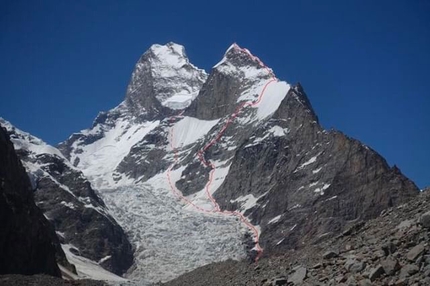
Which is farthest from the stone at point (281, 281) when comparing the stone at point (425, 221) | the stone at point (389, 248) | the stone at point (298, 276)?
the stone at point (425, 221)

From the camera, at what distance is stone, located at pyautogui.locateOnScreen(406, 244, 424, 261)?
1644 cm

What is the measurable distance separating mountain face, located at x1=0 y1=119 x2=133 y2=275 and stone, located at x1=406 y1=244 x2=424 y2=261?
140m

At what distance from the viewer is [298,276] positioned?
2003 centimetres

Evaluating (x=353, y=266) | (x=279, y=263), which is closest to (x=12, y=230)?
(x=279, y=263)

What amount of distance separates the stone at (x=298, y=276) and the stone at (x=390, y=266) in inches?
141

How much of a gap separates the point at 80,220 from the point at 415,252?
160546 millimetres

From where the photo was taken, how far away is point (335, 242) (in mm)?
25359

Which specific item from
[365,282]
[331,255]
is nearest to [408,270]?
[365,282]

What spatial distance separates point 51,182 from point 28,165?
11.8 meters

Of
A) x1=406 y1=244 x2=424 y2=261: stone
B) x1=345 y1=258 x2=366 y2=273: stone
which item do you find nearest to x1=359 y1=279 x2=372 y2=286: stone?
x1=345 y1=258 x2=366 y2=273: stone

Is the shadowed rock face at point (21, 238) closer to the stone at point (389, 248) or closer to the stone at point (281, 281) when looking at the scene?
the stone at point (281, 281)

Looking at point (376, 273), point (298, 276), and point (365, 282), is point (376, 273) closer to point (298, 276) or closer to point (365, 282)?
point (365, 282)

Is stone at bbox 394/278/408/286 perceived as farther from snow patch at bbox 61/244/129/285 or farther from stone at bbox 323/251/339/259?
snow patch at bbox 61/244/129/285

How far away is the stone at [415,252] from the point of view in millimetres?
16438
